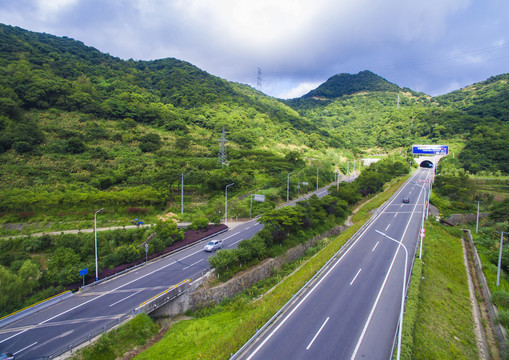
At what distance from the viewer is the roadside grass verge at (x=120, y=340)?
48.7ft

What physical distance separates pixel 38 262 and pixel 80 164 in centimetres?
2578

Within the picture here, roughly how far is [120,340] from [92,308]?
4.16 metres

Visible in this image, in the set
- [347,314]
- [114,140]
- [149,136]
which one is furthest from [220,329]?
[114,140]

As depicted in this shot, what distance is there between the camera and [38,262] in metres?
24.6

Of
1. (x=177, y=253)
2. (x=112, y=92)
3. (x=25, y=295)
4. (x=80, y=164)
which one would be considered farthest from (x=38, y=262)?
(x=112, y=92)

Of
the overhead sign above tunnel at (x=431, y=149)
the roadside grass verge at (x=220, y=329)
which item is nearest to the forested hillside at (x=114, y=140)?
the roadside grass verge at (x=220, y=329)

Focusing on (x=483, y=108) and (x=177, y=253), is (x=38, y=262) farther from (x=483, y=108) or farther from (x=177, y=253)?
(x=483, y=108)

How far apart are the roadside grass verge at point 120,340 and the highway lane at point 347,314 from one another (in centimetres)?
875

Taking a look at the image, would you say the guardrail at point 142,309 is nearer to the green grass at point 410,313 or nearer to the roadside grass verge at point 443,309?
the green grass at point 410,313

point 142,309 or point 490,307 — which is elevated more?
point 142,309

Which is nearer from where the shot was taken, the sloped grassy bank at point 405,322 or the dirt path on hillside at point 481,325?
the sloped grassy bank at point 405,322

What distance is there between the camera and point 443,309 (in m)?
18.7

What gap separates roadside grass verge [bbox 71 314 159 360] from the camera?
14.8m

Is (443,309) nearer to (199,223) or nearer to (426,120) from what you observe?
(199,223)
